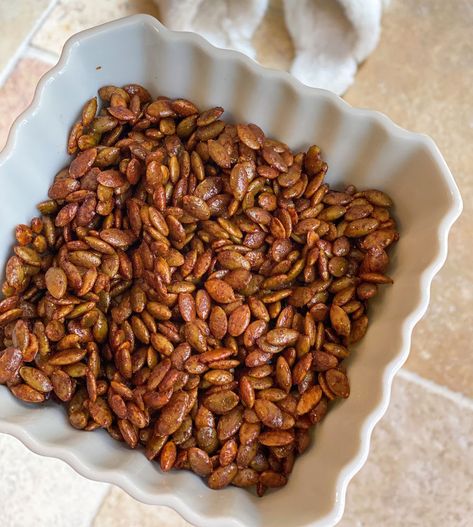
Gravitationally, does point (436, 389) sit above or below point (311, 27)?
below

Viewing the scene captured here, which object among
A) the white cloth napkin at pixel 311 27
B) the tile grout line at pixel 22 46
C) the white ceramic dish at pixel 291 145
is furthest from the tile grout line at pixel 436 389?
the tile grout line at pixel 22 46

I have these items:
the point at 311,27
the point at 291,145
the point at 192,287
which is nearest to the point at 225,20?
the point at 311,27

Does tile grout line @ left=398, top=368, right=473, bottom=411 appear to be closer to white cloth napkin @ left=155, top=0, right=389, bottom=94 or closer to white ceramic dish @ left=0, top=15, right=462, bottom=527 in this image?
white ceramic dish @ left=0, top=15, right=462, bottom=527

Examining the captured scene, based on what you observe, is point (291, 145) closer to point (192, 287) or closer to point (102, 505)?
point (192, 287)

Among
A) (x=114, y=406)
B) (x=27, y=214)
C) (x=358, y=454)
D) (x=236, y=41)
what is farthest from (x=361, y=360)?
(x=236, y=41)

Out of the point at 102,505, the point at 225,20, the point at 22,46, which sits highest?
the point at 225,20

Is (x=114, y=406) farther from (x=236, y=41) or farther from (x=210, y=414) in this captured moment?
(x=236, y=41)
